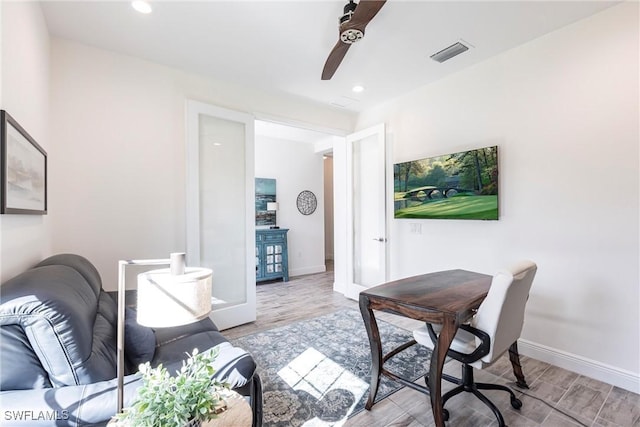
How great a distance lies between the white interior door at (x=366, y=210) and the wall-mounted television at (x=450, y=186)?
359 millimetres

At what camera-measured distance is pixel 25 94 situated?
180 centimetres

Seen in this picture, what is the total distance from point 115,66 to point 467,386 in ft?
13.2

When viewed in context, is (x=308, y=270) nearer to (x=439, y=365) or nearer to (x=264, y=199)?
(x=264, y=199)

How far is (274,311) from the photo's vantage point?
4.02 metres

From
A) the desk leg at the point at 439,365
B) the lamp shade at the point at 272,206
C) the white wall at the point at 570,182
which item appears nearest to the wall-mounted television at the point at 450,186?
the white wall at the point at 570,182

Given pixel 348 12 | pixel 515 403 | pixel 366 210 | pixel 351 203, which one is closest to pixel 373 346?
pixel 515 403

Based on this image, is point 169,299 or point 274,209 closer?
point 169,299

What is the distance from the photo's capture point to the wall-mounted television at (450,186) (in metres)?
2.92

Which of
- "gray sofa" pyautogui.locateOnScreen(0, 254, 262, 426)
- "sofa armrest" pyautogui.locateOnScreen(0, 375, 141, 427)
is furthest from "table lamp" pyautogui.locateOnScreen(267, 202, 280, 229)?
"sofa armrest" pyautogui.locateOnScreen(0, 375, 141, 427)

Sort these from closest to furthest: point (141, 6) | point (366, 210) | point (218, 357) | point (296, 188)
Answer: point (218, 357), point (141, 6), point (366, 210), point (296, 188)

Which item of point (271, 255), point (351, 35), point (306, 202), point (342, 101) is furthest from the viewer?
point (306, 202)

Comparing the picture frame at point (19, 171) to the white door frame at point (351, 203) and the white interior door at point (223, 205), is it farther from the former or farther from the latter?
the white door frame at point (351, 203)

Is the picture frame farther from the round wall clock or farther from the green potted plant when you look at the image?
the round wall clock

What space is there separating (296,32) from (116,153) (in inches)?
79.8
